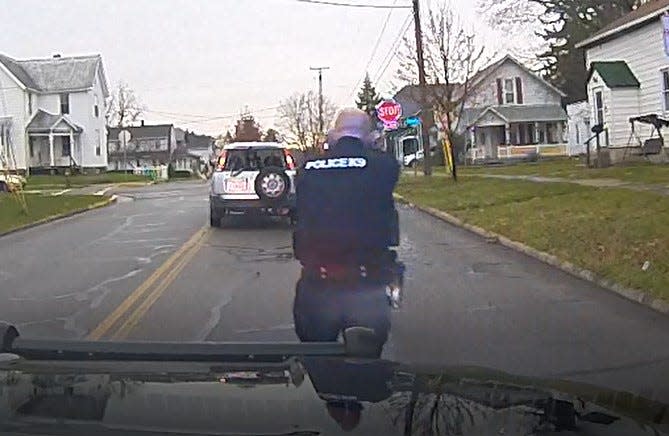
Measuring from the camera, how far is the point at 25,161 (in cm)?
6988

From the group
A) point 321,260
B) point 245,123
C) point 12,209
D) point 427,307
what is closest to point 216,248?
point 427,307

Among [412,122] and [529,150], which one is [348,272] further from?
[529,150]

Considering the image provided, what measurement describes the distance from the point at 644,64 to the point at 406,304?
27.7m

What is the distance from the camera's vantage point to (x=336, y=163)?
583 cm

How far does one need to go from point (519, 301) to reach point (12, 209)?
70.6ft

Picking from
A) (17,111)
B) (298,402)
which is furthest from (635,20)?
(17,111)

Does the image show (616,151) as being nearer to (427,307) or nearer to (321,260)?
(427,307)

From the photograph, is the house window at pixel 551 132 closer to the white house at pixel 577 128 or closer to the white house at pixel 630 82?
the white house at pixel 577 128

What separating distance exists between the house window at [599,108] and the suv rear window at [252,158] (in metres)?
20.5

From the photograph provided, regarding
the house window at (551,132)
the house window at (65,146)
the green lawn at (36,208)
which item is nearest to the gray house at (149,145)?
the house window at (65,146)

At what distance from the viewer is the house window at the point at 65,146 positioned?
7302cm

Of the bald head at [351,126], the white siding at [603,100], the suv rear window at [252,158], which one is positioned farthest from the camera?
the white siding at [603,100]

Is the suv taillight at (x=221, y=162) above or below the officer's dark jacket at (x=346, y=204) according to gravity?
above

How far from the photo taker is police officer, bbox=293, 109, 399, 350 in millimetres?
5844
